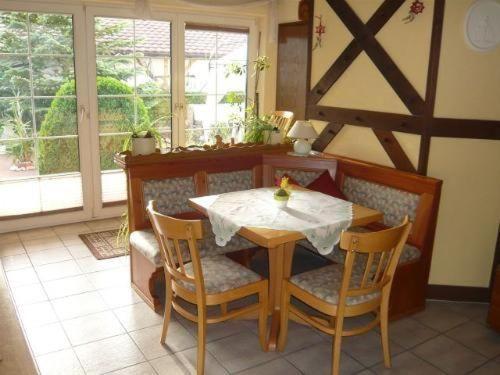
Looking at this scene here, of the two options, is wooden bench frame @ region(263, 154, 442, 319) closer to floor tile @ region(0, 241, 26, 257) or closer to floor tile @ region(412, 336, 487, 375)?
floor tile @ region(412, 336, 487, 375)

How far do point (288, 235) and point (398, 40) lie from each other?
1.97m

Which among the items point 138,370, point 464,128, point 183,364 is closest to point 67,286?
point 138,370

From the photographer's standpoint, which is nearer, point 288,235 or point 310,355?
point 288,235

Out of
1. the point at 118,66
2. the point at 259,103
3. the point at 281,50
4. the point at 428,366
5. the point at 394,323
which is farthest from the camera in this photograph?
the point at 259,103

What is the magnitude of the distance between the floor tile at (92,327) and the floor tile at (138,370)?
15.2 inches

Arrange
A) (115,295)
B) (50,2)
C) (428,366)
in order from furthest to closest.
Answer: (50,2), (115,295), (428,366)

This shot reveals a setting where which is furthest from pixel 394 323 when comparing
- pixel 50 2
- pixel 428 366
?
pixel 50 2

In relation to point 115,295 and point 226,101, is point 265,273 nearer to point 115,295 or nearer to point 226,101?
point 115,295

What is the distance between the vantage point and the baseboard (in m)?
3.68

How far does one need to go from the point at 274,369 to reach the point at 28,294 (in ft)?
6.30

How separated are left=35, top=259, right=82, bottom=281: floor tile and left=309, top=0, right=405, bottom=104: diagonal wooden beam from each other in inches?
100

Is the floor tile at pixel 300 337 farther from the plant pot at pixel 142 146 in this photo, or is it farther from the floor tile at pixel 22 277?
the floor tile at pixel 22 277

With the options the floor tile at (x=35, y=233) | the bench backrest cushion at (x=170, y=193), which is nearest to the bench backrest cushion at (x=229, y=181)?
the bench backrest cushion at (x=170, y=193)

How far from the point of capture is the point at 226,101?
5.75 m
